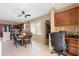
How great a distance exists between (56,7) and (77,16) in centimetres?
63

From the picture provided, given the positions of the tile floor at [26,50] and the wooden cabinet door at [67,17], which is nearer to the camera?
the tile floor at [26,50]

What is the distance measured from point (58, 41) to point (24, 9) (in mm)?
1257

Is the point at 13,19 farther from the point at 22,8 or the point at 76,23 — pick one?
the point at 76,23

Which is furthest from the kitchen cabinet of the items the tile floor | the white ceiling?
the tile floor

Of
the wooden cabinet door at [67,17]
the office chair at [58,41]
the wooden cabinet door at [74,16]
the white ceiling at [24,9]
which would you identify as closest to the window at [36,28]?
the white ceiling at [24,9]

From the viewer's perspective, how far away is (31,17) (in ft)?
8.91

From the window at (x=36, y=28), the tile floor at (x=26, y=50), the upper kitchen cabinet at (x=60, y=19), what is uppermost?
the upper kitchen cabinet at (x=60, y=19)

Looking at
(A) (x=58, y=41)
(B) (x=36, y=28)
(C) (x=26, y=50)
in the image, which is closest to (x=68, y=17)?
(A) (x=58, y=41)

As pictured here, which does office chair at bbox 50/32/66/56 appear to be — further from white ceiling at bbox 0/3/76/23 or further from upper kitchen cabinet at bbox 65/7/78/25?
white ceiling at bbox 0/3/76/23

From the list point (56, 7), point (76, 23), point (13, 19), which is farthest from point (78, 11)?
point (13, 19)

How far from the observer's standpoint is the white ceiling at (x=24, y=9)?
251 cm

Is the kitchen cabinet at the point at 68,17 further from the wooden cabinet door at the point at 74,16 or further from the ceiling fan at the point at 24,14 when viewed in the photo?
the ceiling fan at the point at 24,14

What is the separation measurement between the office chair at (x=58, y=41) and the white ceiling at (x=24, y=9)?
0.65m

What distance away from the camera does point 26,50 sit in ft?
8.64
